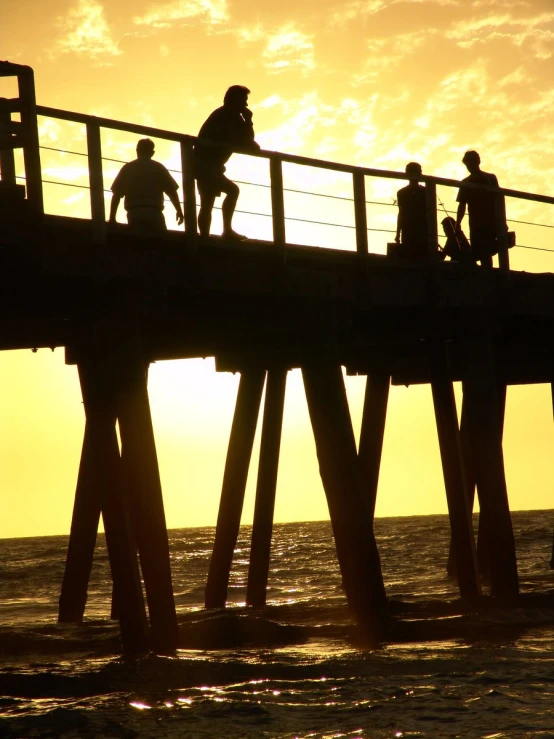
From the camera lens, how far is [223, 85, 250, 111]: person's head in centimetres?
1210

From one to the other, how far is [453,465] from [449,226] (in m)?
3.02

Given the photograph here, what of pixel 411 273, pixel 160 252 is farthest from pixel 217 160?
pixel 411 273

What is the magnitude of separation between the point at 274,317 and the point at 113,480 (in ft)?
9.01

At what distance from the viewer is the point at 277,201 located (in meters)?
11.9

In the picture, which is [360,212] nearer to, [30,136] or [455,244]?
[455,244]

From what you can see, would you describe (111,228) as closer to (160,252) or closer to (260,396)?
(160,252)

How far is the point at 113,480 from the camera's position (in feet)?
35.7

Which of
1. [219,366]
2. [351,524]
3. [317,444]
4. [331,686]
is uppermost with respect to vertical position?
[219,366]

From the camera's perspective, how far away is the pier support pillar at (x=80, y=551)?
14.4 m

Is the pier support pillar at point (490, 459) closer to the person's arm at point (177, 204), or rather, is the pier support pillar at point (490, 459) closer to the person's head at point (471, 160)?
the person's head at point (471, 160)

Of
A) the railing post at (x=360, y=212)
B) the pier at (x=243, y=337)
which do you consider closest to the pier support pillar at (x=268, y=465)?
the pier at (x=243, y=337)

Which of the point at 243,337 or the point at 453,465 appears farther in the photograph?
the point at 453,465

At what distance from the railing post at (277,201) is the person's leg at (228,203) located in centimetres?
42

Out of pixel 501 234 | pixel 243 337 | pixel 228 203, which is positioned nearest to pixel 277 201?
pixel 228 203
